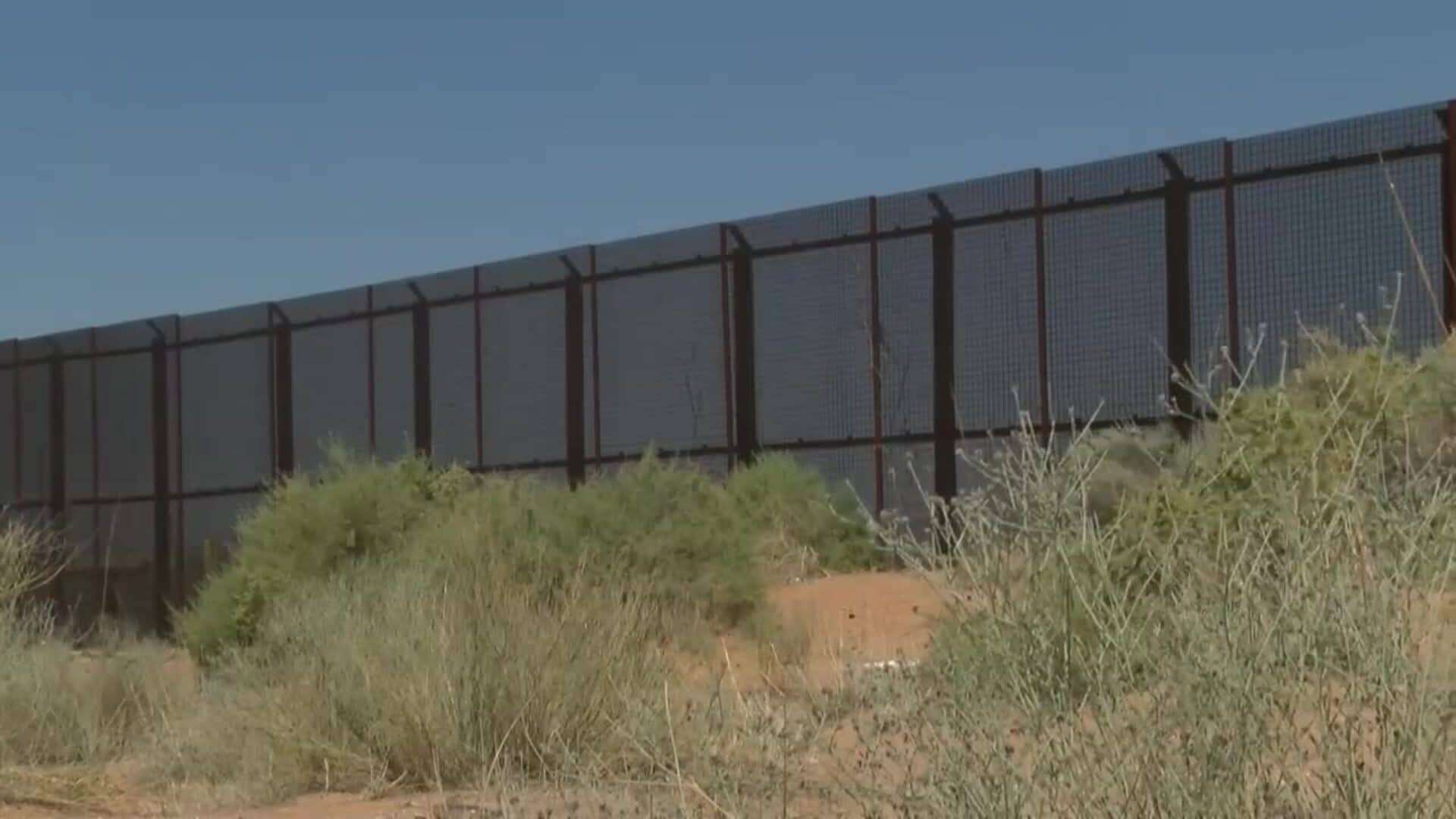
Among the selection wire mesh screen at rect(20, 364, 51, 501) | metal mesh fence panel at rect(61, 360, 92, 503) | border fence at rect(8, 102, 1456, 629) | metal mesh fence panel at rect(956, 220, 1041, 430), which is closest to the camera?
border fence at rect(8, 102, 1456, 629)

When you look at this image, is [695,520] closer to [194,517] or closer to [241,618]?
[241,618]

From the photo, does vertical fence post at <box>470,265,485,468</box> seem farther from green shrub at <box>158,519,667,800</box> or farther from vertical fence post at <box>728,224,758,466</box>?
green shrub at <box>158,519,667,800</box>

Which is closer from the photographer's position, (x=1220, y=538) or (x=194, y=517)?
(x=1220, y=538)

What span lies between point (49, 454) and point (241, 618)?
14.1m

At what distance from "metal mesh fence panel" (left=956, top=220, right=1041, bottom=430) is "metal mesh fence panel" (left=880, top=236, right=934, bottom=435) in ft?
1.32

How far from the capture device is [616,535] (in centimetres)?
1784

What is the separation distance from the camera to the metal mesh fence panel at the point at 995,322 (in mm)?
→ 19500

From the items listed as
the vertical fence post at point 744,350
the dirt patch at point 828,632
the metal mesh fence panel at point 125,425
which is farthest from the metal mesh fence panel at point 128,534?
the dirt patch at point 828,632

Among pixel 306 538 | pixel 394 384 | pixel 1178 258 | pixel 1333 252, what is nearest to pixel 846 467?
pixel 1178 258

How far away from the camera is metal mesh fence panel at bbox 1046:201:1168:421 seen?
60.6ft

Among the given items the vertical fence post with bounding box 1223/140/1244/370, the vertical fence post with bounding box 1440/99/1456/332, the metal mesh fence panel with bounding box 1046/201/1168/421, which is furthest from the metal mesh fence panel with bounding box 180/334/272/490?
the vertical fence post with bounding box 1440/99/1456/332

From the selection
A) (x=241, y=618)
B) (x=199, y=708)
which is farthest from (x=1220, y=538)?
(x=241, y=618)

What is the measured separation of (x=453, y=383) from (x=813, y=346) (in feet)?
19.6

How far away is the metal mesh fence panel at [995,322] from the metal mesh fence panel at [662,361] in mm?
3228
